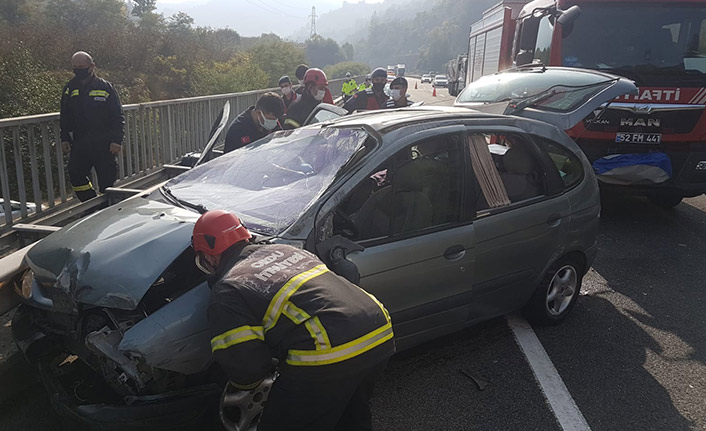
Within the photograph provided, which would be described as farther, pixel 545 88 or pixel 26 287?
pixel 545 88

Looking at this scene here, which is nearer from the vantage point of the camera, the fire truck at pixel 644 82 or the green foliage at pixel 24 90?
the fire truck at pixel 644 82

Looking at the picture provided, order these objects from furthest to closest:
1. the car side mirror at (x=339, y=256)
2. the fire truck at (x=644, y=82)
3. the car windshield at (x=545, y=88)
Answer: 1. the fire truck at (x=644, y=82)
2. the car windshield at (x=545, y=88)
3. the car side mirror at (x=339, y=256)

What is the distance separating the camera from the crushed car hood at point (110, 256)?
2639 mm

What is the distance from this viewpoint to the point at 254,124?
5.78m

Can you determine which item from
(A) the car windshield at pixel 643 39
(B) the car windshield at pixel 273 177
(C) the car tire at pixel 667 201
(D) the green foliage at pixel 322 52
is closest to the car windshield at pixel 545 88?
(A) the car windshield at pixel 643 39

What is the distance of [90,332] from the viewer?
9.01ft

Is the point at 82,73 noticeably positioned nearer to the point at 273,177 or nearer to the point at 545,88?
the point at 273,177

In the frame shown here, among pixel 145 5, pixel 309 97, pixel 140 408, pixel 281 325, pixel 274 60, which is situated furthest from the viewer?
pixel 145 5

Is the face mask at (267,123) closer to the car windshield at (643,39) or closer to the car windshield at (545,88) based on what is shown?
the car windshield at (545,88)

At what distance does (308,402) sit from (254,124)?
404cm

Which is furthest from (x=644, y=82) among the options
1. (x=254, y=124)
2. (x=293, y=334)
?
(x=293, y=334)

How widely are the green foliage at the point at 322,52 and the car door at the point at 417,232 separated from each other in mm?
102144

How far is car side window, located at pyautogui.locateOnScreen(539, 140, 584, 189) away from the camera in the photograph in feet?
13.7

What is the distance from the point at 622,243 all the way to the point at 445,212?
3.93 meters
